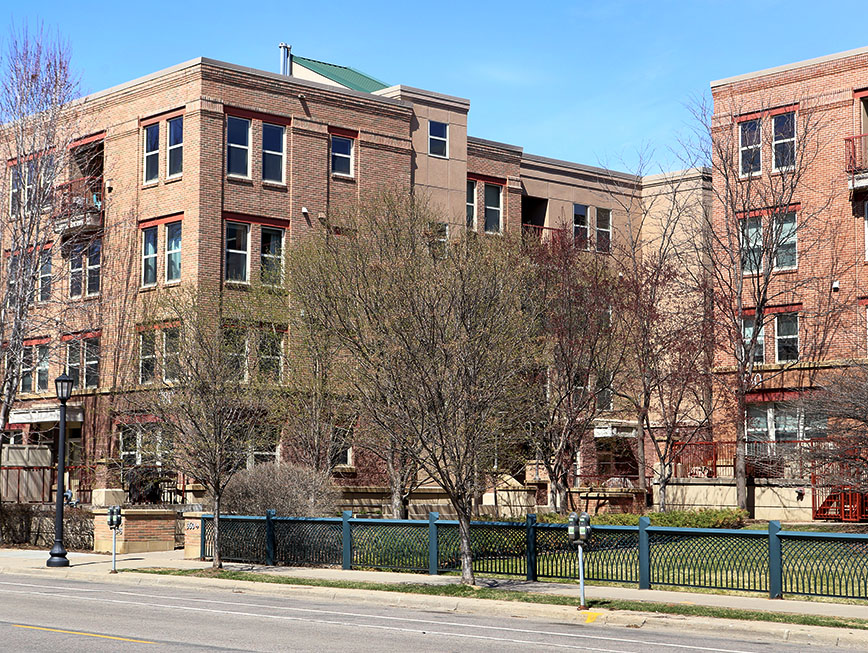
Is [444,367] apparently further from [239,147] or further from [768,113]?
[768,113]

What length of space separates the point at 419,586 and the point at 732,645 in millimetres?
7033

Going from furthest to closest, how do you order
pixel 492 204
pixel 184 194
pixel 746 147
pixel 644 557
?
pixel 492 204 → pixel 746 147 → pixel 184 194 → pixel 644 557

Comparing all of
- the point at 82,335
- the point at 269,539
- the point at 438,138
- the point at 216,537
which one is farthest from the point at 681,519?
the point at 82,335

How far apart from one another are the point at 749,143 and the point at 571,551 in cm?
2231

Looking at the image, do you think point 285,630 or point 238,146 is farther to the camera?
point 238,146

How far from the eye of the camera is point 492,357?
67.4 feet

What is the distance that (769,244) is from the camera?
35.2m

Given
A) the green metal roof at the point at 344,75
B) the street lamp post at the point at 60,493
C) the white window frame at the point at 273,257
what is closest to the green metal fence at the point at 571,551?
the street lamp post at the point at 60,493

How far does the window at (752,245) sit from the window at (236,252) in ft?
51.8

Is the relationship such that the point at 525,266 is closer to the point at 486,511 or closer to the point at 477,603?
the point at 486,511

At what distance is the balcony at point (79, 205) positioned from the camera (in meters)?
38.6

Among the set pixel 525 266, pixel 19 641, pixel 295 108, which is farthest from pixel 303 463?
pixel 19 641

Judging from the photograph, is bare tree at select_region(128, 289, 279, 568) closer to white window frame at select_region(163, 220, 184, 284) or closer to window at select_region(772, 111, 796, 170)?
white window frame at select_region(163, 220, 184, 284)

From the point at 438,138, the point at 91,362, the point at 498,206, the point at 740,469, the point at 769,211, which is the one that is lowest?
the point at 740,469
